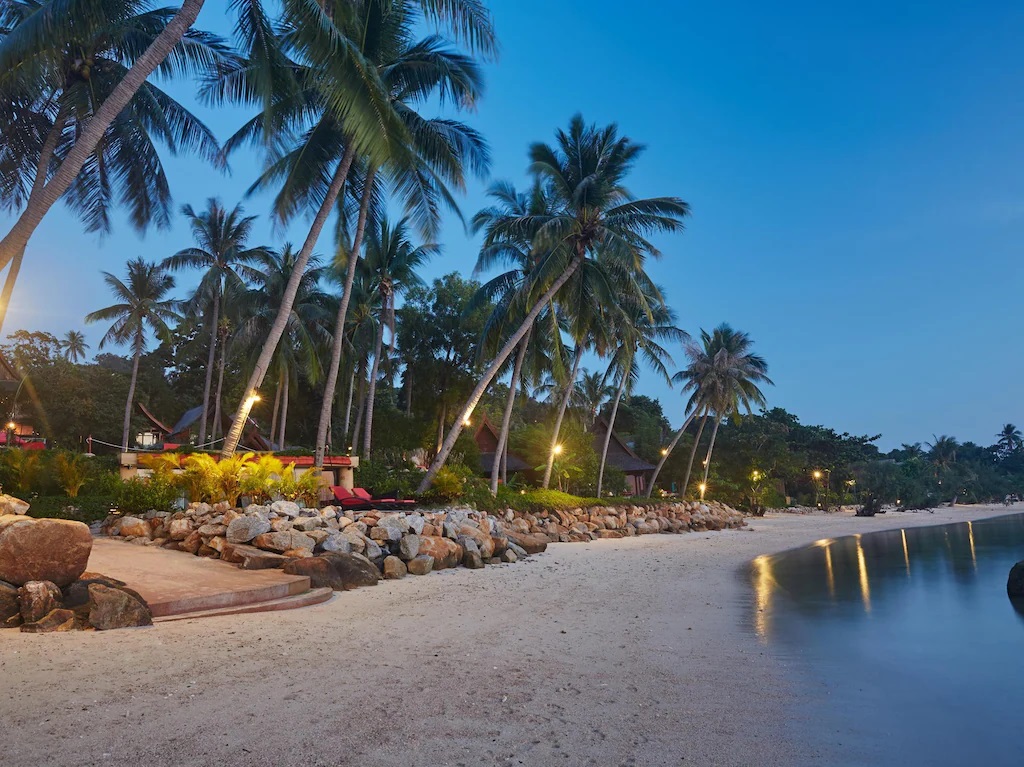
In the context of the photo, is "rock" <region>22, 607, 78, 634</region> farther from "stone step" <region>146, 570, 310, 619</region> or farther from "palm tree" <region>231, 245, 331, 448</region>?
"palm tree" <region>231, 245, 331, 448</region>

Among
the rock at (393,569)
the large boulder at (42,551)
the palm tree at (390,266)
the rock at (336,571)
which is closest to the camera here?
the large boulder at (42,551)

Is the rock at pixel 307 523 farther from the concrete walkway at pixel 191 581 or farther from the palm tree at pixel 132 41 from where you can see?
the palm tree at pixel 132 41

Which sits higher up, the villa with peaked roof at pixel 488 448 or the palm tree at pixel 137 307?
the palm tree at pixel 137 307

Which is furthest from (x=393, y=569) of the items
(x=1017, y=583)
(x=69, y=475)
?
(x=1017, y=583)

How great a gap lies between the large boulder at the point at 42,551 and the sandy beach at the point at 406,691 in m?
0.71

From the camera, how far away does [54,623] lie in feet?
17.2

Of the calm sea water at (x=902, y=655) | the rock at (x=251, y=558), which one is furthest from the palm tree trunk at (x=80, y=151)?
the calm sea water at (x=902, y=655)

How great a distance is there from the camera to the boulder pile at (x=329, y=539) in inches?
335

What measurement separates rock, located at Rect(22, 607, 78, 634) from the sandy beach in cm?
13

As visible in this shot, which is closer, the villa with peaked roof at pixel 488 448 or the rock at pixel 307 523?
the rock at pixel 307 523

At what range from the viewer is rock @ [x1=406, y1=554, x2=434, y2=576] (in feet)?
32.6

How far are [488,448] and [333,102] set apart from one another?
82.7ft

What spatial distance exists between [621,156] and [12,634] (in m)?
18.6

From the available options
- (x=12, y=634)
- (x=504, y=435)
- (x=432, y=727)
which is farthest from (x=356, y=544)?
(x=504, y=435)
